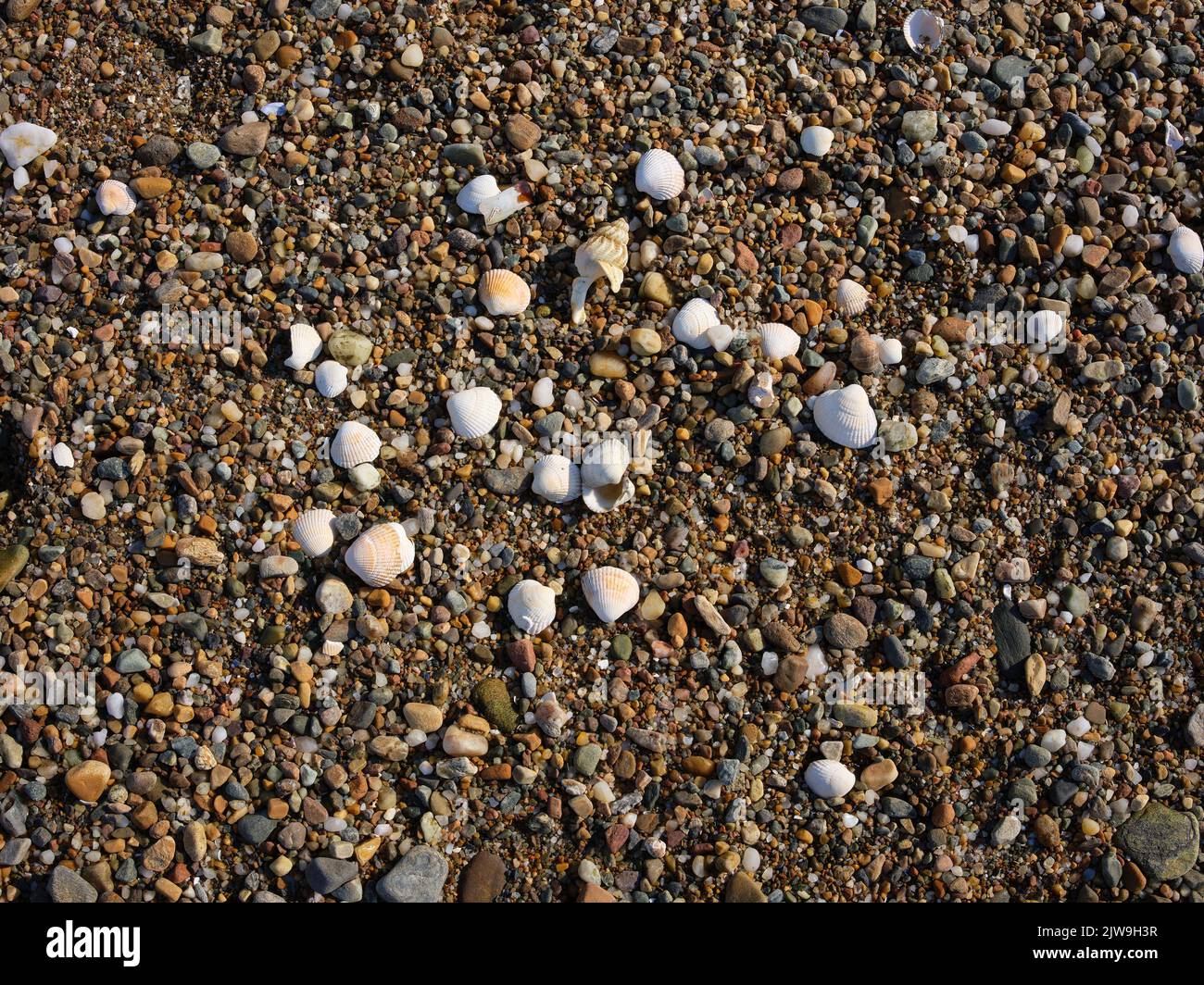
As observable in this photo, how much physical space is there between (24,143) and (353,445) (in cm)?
142

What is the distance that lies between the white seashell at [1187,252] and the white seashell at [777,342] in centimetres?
127

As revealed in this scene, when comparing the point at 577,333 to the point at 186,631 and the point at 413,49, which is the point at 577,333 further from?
the point at 186,631

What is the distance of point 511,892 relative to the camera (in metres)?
2.63

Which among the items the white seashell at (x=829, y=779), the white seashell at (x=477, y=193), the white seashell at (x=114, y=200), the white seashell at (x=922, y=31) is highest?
the white seashell at (x=922, y=31)

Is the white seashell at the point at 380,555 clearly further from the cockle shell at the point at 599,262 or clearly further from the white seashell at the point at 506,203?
the white seashell at the point at 506,203

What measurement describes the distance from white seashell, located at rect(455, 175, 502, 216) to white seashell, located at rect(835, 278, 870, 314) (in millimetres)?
1078

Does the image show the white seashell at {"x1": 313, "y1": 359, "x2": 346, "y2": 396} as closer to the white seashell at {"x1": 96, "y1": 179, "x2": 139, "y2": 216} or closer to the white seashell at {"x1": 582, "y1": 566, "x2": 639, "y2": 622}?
the white seashell at {"x1": 96, "y1": 179, "x2": 139, "y2": 216}

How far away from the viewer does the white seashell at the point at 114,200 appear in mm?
2953

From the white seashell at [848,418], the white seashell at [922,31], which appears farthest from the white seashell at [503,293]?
the white seashell at [922,31]

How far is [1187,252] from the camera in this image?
10.2 feet

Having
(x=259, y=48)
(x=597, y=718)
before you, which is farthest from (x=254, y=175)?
(x=597, y=718)

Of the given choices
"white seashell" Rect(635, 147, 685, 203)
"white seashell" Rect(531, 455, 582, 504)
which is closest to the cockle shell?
"white seashell" Rect(635, 147, 685, 203)

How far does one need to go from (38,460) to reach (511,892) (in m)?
1.77

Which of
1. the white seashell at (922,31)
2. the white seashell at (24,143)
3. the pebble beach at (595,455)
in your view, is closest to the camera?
the pebble beach at (595,455)
